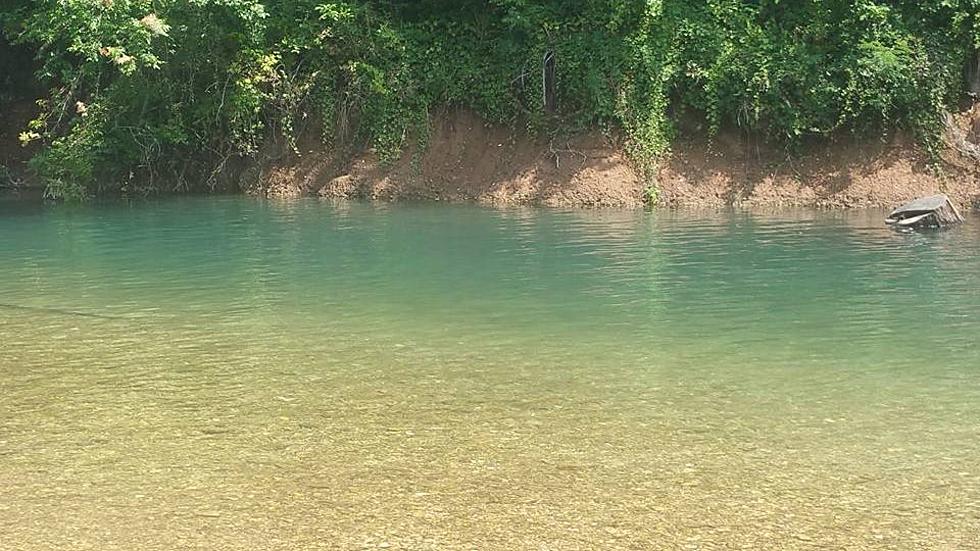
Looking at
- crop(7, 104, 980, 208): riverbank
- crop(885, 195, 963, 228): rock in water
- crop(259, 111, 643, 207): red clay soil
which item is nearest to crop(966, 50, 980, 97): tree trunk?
crop(7, 104, 980, 208): riverbank

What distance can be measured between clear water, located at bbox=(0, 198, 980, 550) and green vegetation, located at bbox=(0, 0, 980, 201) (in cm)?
829

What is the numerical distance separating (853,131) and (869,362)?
1455 cm

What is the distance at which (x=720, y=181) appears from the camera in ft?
70.4

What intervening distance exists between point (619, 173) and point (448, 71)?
454 centimetres

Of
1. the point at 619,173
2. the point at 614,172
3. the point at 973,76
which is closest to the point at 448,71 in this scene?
the point at 614,172

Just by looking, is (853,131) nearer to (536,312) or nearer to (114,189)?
(536,312)

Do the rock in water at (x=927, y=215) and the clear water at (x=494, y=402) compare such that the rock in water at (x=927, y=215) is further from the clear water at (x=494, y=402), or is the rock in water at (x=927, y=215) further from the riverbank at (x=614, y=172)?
the riverbank at (x=614, y=172)

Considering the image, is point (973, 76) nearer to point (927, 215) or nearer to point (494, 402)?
point (927, 215)

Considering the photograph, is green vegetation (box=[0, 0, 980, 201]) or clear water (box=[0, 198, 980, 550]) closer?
clear water (box=[0, 198, 980, 550])

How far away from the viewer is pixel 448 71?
78.0ft

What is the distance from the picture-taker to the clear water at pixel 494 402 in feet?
15.7

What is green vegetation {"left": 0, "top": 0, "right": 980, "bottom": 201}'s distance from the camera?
2102 cm

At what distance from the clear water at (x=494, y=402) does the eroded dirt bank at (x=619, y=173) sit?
7.44 m

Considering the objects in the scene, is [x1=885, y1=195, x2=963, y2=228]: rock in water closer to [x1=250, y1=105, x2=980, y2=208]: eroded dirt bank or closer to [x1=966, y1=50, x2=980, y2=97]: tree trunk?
[x1=250, y1=105, x2=980, y2=208]: eroded dirt bank
